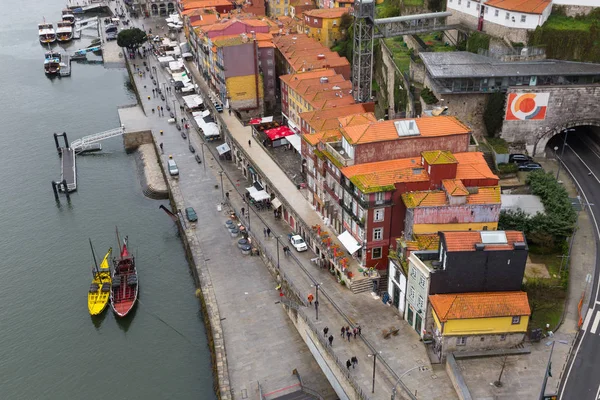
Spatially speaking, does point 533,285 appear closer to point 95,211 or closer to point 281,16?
point 95,211

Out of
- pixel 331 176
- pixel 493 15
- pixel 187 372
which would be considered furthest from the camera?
pixel 493 15

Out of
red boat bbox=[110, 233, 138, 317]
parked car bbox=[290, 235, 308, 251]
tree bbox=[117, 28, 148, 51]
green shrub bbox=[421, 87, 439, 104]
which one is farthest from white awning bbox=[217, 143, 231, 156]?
tree bbox=[117, 28, 148, 51]

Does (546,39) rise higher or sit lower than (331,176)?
higher

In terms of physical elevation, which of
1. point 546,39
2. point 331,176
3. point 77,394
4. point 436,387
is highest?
point 546,39

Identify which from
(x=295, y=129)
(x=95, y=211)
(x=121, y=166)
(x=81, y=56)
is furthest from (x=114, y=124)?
(x=81, y=56)

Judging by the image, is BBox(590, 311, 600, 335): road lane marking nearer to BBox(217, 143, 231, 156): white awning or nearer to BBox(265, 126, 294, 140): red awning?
BBox(265, 126, 294, 140): red awning

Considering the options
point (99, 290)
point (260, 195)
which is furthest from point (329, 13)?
point (99, 290)
